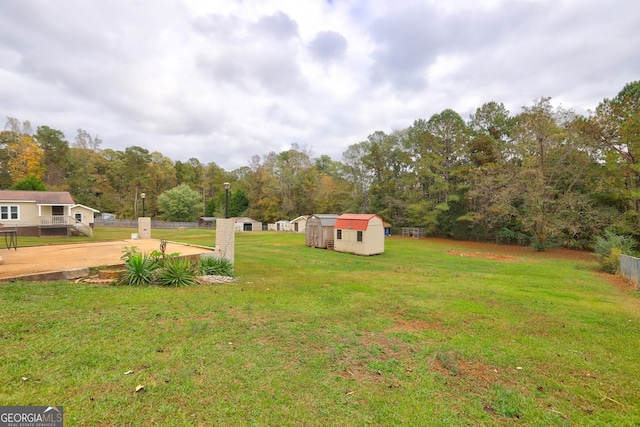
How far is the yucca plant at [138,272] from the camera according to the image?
22.8 ft

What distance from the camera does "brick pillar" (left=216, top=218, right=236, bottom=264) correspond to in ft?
31.0

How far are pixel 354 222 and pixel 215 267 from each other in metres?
11.4

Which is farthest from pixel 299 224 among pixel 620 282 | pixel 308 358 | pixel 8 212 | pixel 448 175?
pixel 308 358

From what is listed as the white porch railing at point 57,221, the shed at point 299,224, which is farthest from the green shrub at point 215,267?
the shed at point 299,224

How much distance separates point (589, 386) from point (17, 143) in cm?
5493

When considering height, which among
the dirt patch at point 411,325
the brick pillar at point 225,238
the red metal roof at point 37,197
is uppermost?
A: the red metal roof at point 37,197

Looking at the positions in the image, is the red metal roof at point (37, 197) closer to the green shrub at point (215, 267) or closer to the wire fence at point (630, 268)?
the green shrub at point (215, 267)

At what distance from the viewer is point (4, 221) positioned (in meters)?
21.4

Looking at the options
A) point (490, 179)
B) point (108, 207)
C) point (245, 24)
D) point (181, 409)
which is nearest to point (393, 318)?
point (181, 409)

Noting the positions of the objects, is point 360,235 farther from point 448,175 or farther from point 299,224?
point 299,224

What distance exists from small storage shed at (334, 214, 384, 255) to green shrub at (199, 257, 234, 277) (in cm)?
1016

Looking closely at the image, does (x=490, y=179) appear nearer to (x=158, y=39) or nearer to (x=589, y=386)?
(x=589, y=386)

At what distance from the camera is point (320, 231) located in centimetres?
2053

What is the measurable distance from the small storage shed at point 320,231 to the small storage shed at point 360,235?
3.18 ft
